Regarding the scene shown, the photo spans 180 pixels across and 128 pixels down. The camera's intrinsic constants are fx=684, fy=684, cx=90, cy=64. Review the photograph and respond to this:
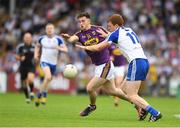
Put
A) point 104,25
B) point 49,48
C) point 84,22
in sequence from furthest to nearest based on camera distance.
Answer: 1. point 104,25
2. point 49,48
3. point 84,22

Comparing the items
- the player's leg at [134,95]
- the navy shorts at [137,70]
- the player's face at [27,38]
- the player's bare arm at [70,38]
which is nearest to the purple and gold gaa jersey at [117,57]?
the player's face at [27,38]

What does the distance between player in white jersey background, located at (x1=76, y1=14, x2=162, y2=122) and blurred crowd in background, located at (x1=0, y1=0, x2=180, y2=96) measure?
62.1 ft

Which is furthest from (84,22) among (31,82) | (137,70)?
(31,82)

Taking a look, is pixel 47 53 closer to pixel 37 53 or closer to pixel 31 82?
pixel 37 53

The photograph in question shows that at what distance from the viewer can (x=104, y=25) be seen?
126ft

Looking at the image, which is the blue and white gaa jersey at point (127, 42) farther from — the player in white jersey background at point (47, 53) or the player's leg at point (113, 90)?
the player in white jersey background at point (47, 53)

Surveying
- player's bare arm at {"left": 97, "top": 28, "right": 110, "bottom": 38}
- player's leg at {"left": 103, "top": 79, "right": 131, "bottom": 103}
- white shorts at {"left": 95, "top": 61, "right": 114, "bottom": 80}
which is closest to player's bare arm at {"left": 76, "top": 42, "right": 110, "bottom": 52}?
player's bare arm at {"left": 97, "top": 28, "right": 110, "bottom": 38}

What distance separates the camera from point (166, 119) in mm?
17578

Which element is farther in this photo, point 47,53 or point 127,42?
point 47,53

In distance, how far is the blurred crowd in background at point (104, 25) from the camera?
35.8 meters

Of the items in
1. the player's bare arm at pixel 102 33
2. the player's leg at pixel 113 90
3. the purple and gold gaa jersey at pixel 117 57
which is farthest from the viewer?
the purple and gold gaa jersey at pixel 117 57

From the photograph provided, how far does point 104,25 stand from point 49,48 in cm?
1398

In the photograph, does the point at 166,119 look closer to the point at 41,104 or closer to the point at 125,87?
the point at 125,87

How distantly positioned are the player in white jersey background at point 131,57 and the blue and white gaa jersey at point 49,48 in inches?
Result: 307
